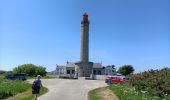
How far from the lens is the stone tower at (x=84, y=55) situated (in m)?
100

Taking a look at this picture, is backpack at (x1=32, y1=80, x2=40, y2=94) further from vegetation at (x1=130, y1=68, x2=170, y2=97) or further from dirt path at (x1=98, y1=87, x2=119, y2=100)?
vegetation at (x1=130, y1=68, x2=170, y2=97)

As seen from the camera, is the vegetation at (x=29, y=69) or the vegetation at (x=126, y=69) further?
the vegetation at (x=126, y=69)

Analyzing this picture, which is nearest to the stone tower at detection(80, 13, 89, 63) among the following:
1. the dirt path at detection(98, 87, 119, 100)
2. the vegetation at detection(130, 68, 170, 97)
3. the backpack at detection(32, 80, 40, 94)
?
the dirt path at detection(98, 87, 119, 100)

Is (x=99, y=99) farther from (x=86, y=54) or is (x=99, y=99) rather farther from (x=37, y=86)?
(x=86, y=54)

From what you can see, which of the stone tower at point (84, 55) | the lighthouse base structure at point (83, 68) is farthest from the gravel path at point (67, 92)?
the stone tower at point (84, 55)

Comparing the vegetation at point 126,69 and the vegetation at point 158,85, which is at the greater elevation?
the vegetation at point 126,69

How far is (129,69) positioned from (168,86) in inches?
3777

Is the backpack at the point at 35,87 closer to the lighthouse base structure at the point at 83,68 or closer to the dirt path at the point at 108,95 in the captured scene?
the dirt path at the point at 108,95

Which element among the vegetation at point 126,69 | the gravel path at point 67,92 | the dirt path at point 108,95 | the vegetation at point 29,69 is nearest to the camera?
the gravel path at point 67,92

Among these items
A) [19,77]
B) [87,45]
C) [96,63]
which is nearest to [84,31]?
[87,45]

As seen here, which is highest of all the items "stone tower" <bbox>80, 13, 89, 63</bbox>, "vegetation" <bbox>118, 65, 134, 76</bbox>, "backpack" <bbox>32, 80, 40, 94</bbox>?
"stone tower" <bbox>80, 13, 89, 63</bbox>

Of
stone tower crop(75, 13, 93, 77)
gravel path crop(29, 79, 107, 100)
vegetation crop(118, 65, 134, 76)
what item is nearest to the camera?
gravel path crop(29, 79, 107, 100)

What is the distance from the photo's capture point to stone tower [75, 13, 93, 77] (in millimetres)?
100438

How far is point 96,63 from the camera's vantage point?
414ft
